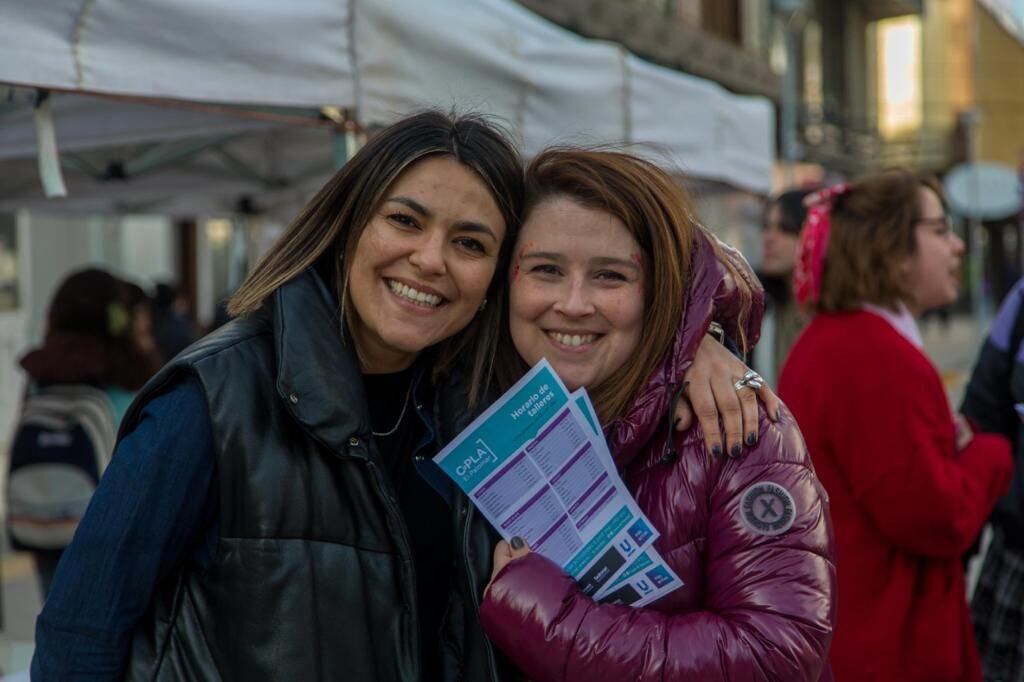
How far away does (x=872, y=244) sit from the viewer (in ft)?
9.72

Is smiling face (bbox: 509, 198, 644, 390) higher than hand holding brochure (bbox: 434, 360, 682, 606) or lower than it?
higher

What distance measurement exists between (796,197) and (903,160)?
29911 millimetres

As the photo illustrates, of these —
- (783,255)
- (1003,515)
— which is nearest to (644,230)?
(1003,515)

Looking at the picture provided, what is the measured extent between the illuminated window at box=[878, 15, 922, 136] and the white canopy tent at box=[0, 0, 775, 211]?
29847mm

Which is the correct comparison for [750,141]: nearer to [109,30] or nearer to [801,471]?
[109,30]

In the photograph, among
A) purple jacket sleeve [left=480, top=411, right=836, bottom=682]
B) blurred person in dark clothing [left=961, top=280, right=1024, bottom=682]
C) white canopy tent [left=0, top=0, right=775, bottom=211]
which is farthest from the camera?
blurred person in dark clothing [left=961, top=280, right=1024, bottom=682]

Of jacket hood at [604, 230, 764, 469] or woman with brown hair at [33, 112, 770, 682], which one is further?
jacket hood at [604, 230, 764, 469]

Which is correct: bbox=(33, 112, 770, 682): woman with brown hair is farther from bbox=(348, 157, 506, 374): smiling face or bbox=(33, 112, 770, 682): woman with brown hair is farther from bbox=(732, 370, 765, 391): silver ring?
bbox=(732, 370, 765, 391): silver ring

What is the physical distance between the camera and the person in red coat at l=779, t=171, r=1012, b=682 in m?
2.69

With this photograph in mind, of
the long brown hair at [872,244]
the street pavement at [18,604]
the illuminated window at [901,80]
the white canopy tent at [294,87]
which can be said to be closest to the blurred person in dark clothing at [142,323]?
the white canopy tent at [294,87]

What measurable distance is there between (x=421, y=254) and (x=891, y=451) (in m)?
1.43

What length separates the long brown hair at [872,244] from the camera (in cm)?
292

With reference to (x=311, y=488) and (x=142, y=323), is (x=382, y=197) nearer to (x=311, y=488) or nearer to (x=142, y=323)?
(x=311, y=488)

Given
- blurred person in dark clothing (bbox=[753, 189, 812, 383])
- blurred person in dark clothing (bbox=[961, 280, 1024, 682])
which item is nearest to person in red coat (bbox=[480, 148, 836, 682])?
blurred person in dark clothing (bbox=[961, 280, 1024, 682])
